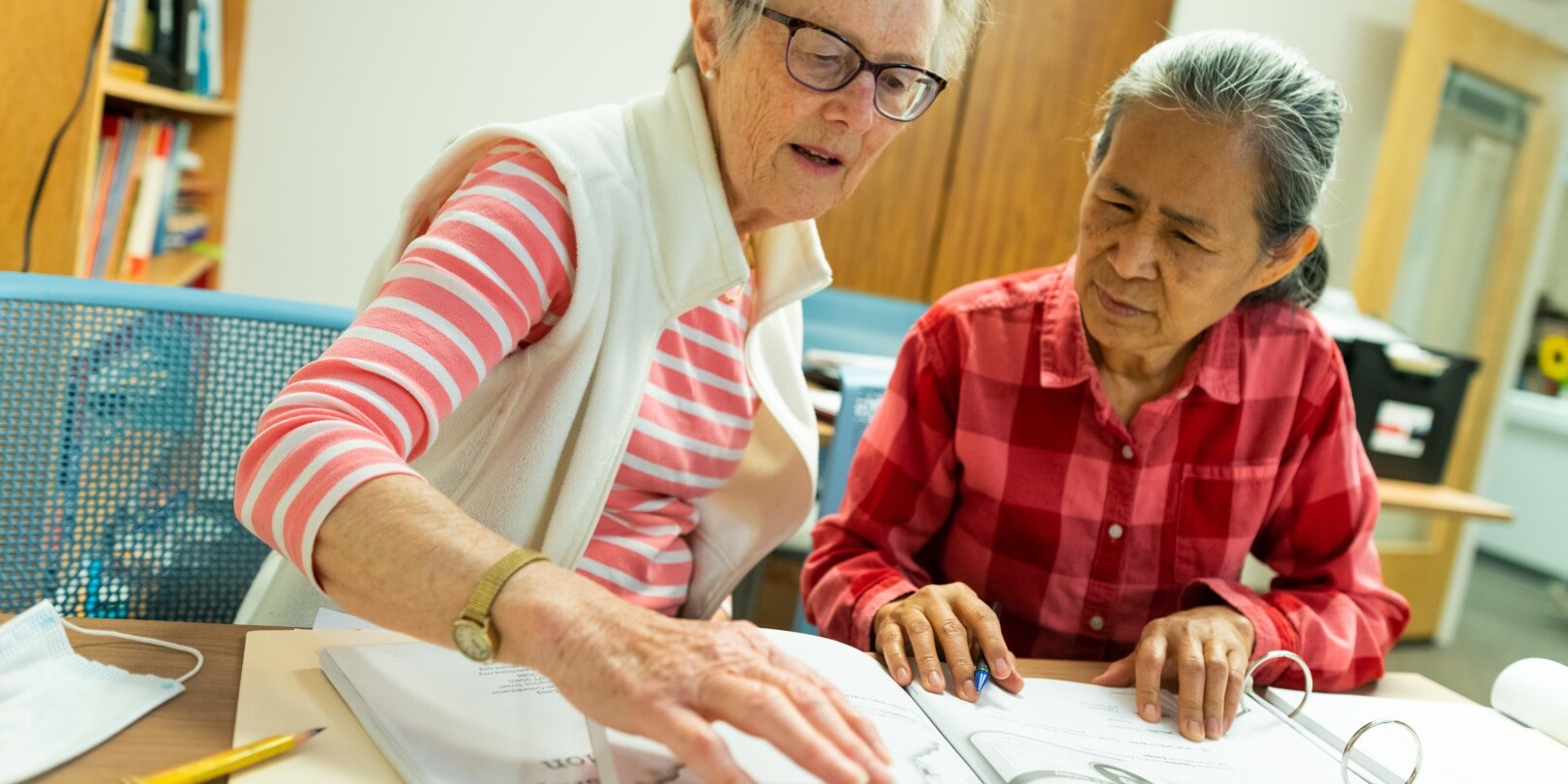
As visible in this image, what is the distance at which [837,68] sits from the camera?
1.00 meters

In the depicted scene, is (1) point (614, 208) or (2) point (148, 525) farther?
(2) point (148, 525)

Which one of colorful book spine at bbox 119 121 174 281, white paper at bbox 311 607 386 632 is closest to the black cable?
colorful book spine at bbox 119 121 174 281

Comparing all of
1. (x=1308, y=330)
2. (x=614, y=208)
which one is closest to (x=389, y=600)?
(x=614, y=208)

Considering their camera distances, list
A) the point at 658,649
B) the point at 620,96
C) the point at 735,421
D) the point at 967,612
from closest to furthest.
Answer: the point at 658,649 → the point at 967,612 → the point at 735,421 → the point at 620,96

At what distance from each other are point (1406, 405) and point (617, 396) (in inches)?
106

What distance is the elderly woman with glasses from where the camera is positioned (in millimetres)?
613

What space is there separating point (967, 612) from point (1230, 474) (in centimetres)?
41

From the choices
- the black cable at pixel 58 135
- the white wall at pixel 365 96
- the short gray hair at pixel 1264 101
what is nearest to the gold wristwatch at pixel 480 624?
the short gray hair at pixel 1264 101

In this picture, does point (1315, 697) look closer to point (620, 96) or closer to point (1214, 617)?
point (1214, 617)

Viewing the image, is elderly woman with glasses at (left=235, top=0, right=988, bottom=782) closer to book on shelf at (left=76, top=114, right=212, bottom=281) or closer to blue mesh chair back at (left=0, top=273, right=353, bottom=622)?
blue mesh chair back at (left=0, top=273, right=353, bottom=622)

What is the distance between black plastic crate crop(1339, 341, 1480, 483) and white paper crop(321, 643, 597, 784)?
2.67 metres

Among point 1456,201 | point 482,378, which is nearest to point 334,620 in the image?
point 482,378

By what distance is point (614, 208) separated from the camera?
3.15 ft

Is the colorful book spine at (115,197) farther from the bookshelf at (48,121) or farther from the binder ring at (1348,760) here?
the binder ring at (1348,760)
